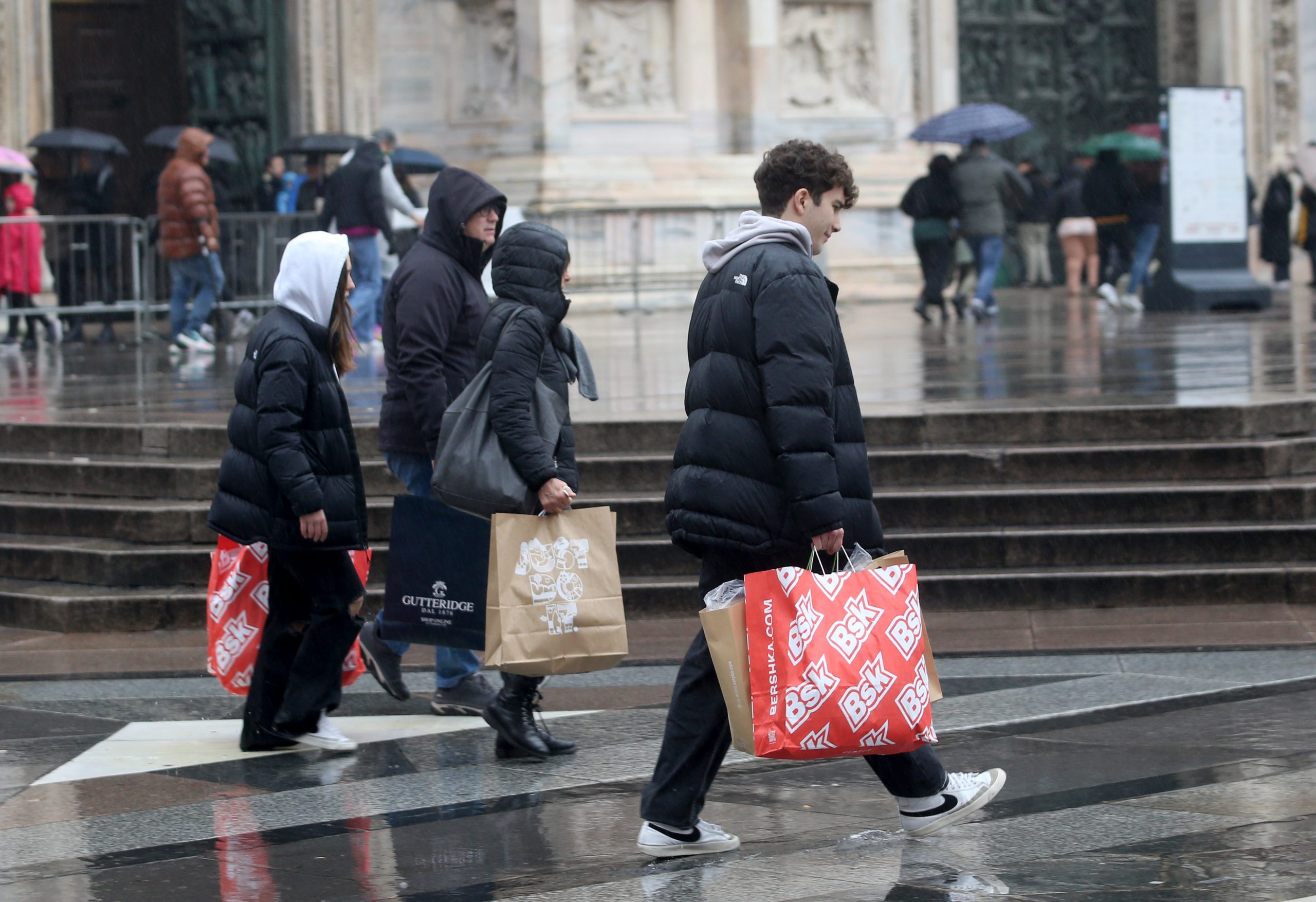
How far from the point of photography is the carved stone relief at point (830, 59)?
23594mm

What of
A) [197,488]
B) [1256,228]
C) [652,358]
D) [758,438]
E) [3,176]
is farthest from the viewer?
[1256,228]

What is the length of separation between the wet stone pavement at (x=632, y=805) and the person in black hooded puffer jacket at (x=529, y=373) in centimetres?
16

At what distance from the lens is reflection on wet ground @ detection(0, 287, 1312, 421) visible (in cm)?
1071

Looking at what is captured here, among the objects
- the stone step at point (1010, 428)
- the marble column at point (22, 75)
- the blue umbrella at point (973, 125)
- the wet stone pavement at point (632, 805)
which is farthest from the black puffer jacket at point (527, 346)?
the marble column at point (22, 75)

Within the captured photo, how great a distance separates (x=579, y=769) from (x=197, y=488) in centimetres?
395

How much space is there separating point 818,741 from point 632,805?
1065 millimetres

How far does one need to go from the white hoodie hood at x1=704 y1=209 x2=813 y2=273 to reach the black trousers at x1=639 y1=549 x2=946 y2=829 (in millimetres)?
785

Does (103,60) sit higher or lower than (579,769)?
higher

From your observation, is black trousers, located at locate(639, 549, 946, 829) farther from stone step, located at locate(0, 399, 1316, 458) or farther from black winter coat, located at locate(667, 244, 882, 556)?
stone step, located at locate(0, 399, 1316, 458)

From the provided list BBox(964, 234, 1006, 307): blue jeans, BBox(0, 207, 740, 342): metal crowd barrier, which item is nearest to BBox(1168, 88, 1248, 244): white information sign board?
BBox(964, 234, 1006, 307): blue jeans

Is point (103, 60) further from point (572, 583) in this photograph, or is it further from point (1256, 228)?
point (572, 583)

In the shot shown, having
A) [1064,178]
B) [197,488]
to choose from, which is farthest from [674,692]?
[1064,178]

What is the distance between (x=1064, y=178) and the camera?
84.3 feet

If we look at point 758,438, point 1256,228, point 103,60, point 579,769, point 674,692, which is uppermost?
point 103,60
